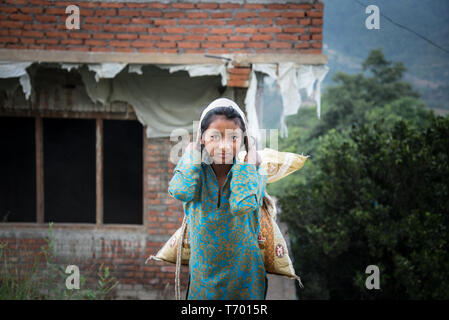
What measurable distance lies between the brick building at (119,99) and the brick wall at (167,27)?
0.5 inches

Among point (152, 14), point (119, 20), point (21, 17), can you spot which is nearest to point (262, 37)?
point (152, 14)

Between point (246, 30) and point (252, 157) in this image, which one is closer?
point (252, 157)

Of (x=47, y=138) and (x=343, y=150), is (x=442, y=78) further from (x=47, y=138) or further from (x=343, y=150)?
(x=47, y=138)

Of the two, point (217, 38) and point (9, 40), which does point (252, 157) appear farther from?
point (9, 40)

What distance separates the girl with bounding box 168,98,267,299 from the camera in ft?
5.20

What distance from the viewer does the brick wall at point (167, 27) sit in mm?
4516

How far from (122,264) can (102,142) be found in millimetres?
1679

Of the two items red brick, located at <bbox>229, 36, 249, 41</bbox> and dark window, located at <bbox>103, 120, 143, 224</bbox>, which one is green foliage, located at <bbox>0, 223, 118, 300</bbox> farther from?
red brick, located at <bbox>229, 36, 249, 41</bbox>

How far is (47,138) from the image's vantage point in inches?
209

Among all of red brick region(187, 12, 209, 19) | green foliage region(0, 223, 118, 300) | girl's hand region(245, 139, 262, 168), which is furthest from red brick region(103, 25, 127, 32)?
girl's hand region(245, 139, 262, 168)

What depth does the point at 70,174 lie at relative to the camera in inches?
213

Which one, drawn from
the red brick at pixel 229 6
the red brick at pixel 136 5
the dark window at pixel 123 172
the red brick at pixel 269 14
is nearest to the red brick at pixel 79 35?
the red brick at pixel 136 5

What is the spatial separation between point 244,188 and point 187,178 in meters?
0.25
